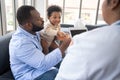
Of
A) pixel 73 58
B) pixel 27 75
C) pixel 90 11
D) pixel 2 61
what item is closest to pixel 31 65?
pixel 27 75

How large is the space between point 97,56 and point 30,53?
96cm

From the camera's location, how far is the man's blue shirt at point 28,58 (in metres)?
1.39

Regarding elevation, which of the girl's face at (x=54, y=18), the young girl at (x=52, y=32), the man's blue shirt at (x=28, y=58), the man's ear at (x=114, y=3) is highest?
the man's ear at (x=114, y=3)

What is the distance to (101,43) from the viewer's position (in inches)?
19.4

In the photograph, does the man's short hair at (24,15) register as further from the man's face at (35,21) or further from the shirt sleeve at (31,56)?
the shirt sleeve at (31,56)

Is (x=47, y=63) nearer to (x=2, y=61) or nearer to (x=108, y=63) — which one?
(x=2, y=61)

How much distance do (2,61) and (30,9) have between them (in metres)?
0.55

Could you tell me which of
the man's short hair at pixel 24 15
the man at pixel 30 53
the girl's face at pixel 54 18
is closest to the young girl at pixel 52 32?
the girl's face at pixel 54 18

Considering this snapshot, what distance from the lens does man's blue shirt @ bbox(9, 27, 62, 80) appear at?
1389 millimetres

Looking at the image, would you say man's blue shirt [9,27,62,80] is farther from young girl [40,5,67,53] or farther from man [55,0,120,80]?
man [55,0,120,80]

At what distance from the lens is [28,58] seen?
4.57ft

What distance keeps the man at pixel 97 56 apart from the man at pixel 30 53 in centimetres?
89

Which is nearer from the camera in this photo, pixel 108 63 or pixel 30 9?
pixel 108 63

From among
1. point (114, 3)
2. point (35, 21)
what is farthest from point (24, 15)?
point (114, 3)
